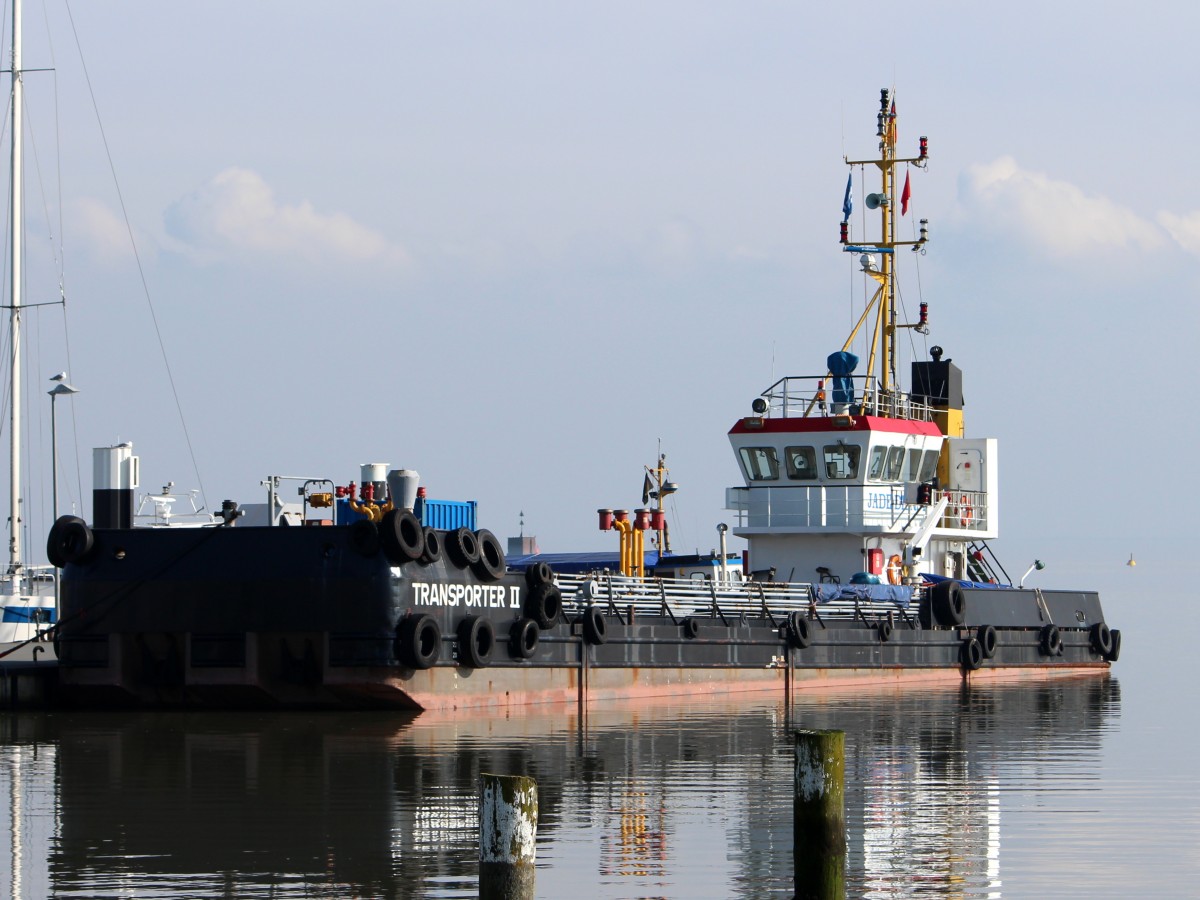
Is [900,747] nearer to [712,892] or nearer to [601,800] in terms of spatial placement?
[601,800]

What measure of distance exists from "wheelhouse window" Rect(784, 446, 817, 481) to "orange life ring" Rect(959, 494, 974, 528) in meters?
2.97

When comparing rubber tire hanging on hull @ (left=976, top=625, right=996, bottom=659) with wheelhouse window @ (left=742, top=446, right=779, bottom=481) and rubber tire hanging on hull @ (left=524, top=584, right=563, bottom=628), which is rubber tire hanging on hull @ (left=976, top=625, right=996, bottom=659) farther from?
rubber tire hanging on hull @ (left=524, top=584, right=563, bottom=628)

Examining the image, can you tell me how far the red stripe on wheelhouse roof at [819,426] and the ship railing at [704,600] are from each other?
3.05 meters

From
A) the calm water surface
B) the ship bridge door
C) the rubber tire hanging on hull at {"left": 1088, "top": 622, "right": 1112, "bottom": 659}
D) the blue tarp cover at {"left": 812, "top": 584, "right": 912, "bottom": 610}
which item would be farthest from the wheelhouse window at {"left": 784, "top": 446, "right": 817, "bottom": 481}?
the calm water surface

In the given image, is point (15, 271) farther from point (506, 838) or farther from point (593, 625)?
point (506, 838)

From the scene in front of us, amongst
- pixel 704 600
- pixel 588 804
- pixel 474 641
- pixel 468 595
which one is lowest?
pixel 588 804

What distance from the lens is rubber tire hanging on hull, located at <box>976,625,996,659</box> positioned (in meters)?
30.5

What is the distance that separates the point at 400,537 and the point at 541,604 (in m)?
2.71

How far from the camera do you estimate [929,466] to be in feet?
108

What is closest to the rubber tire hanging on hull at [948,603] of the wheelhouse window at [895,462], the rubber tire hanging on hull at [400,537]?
the wheelhouse window at [895,462]

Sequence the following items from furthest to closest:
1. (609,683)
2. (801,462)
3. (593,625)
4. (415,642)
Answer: (801,462)
(609,683)
(593,625)
(415,642)

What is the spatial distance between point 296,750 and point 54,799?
3.64 metres

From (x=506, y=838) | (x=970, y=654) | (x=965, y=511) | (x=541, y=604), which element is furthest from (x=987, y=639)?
(x=506, y=838)

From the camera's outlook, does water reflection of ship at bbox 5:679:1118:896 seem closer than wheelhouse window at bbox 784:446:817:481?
Yes
